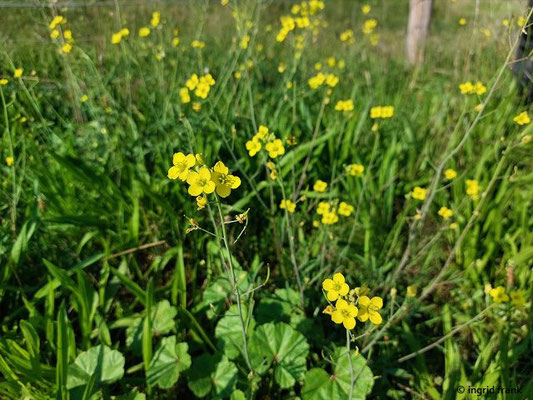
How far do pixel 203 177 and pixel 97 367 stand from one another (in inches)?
38.3

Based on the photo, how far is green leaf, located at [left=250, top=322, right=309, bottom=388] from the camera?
55.6 inches

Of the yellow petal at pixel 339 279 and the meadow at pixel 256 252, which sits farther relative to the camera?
the meadow at pixel 256 252

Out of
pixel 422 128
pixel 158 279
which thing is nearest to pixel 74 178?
pixel 158 279

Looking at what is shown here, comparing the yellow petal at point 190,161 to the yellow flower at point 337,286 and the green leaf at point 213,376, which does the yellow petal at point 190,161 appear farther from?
the green leaf at point 213,376

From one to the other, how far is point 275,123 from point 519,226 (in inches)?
57.7

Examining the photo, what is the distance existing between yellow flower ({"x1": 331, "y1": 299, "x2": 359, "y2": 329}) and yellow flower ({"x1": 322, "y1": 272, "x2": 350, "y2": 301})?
4 cm

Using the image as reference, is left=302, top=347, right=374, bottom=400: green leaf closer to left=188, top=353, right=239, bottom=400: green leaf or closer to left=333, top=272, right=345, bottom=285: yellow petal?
left=188, top=353, right=239, bottom=400: green leaf

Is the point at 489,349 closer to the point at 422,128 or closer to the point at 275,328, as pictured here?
the point at 275,328

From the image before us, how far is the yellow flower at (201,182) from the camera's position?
91 centimetres

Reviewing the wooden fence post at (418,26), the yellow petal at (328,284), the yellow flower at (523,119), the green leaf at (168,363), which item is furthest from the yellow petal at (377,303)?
the wooden fence post at (418,26)

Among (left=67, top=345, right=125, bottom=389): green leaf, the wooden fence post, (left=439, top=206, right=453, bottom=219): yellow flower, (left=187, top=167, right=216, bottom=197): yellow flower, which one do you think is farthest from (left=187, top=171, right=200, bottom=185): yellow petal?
the wooden fence post

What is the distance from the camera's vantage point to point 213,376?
4.66ft

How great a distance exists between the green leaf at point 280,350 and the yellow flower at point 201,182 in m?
0.76

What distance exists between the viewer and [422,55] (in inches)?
151
